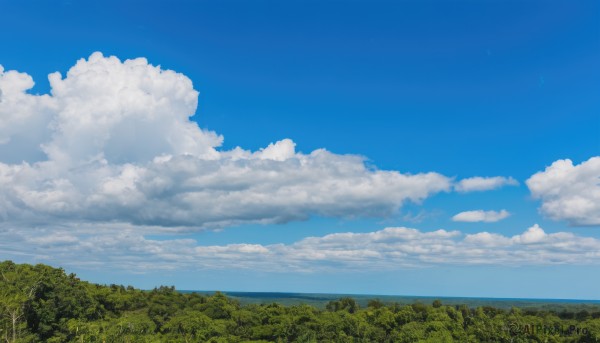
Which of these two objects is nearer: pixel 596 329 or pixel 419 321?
pixel 596 329

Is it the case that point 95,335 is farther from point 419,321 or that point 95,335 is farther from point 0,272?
point 419,321

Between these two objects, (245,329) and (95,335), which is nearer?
(95,335)

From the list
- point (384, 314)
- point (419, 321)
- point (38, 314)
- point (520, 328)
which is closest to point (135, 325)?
point (38, 314)

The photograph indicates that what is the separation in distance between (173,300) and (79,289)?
36.4 m

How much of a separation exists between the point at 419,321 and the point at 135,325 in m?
73.8

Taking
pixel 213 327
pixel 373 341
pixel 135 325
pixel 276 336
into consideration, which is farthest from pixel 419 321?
pixel 135 325

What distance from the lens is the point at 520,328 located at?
131 m

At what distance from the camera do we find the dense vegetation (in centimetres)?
11388

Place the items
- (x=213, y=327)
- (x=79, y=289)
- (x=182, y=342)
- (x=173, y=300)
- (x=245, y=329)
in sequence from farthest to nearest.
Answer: (x=173, y=300)
(x=79, y=289)
(x=245, y=329)
(x=213, y=327)
(x=182, y=342)

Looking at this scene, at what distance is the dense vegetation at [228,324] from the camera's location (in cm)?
11388

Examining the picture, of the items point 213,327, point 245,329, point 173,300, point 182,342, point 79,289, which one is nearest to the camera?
point 182,342

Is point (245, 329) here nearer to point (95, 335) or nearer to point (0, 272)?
point (95, 335)

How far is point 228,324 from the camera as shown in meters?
132

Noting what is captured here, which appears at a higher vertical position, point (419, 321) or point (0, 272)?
point (0, 272)
